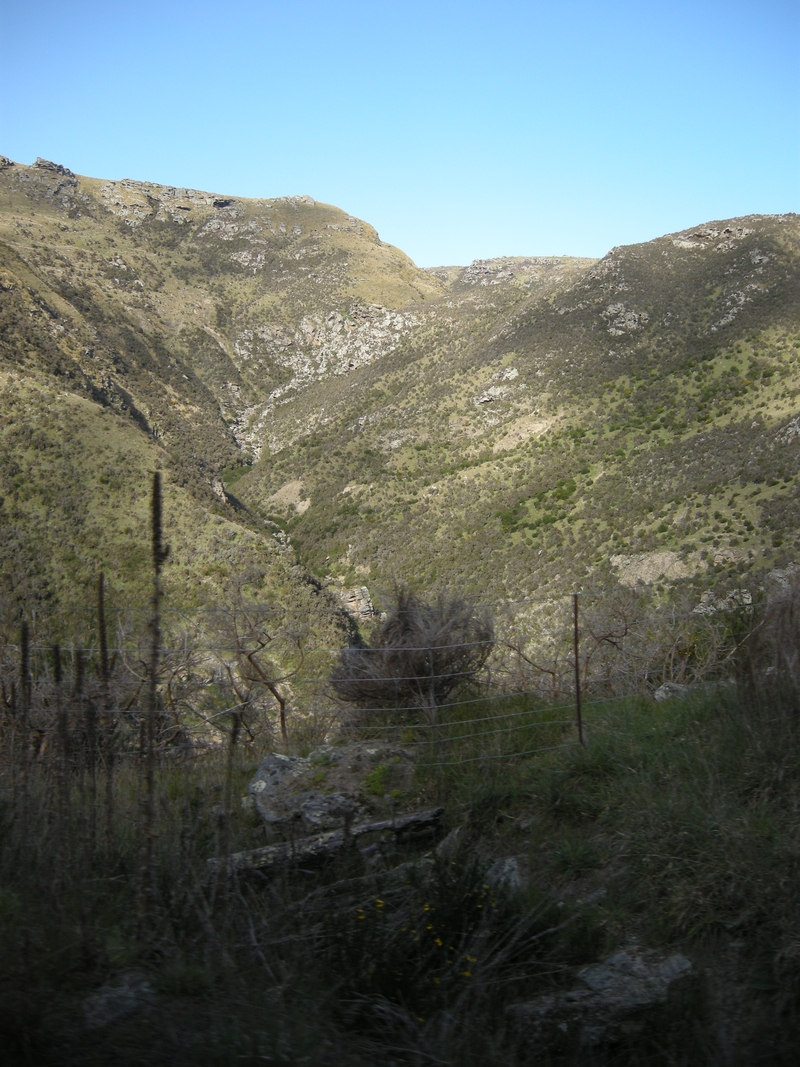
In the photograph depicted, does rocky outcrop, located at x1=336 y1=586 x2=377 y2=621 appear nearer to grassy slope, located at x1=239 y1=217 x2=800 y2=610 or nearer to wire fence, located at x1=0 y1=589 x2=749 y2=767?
grassy slope, located at x1=239 y1=217 x2=800 y2=610

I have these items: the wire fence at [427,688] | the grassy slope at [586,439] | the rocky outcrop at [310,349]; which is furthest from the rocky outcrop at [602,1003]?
the rocky outcrop at [310,349]

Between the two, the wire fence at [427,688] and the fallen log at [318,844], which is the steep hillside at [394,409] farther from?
the fallen log at [318,844]

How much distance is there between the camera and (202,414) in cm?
6912

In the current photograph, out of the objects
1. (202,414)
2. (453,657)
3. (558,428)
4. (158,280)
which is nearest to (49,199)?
(158,280)

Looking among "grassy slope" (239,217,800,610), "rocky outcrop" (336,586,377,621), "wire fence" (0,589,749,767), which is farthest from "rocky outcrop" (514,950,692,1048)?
"rocky outcrop" (336,586,377,621)

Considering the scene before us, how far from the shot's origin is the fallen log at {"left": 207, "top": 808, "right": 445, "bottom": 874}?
3.79m

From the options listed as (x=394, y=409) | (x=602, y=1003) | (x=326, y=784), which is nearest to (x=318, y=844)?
(x=326, y=784)

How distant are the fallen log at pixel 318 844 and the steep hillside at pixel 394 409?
163 inches

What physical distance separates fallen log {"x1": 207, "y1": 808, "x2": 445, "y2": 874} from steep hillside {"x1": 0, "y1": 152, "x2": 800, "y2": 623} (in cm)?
414

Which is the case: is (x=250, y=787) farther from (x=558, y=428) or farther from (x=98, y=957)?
(x=558, y=428)

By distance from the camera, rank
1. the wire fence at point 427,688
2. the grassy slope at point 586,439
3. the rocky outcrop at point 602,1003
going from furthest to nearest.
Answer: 1. the grassy slope at point 586,439
2. the wire fence at point 427,688
3. the rocky outcrop at point 602,1003

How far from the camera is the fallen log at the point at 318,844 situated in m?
3.79

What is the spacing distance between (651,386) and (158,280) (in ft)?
209

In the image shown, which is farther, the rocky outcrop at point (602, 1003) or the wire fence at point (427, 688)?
the wire fence at point (427, 688)
